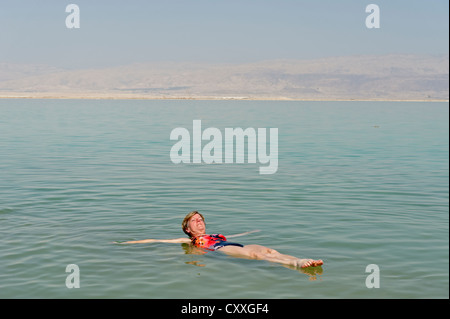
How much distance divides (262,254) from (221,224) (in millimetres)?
3688

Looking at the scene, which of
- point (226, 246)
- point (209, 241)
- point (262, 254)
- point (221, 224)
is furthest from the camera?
point (221, 224)

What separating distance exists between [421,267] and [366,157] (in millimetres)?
20502

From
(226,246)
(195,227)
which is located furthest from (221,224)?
(226,246)

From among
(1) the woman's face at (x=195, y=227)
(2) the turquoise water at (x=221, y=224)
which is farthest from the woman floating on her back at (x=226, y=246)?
(2) the turquoise water at (x=221, y=224)

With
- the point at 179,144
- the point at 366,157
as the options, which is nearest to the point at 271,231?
the point at 366,157

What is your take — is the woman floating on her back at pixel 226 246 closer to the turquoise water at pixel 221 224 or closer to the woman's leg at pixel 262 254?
the woman's leg at pixel 262 254

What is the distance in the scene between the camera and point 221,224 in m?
15.6

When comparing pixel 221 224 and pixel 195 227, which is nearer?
pixel 195 227

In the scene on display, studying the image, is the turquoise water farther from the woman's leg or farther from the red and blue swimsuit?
the red and blue swimsuit

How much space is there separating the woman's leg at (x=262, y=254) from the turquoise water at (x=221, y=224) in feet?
0.45

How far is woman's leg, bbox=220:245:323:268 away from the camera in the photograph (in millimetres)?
11542

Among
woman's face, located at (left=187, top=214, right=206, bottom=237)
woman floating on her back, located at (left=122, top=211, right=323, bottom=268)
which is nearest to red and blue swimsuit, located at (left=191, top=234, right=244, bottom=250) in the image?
woman floating on her back, located at (left=122, top=211, right=323, bottom=268)

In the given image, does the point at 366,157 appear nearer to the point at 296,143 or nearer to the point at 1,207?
the point at 296,143

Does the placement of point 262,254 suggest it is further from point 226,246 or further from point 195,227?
point 195,227
